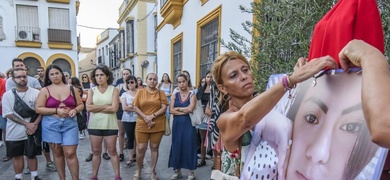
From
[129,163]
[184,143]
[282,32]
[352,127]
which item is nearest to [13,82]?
[129,163]

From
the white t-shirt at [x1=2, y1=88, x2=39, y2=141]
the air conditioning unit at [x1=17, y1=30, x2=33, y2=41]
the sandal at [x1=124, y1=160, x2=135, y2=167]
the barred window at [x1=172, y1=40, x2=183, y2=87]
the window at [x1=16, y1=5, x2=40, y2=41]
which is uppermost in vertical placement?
the window at [x1=16, y1=5, x2=40, y2=41]

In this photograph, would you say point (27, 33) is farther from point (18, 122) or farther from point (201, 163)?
point (201, 163)

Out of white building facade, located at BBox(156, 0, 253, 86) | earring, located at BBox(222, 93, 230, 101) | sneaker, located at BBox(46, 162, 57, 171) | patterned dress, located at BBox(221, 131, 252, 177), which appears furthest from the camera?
white building facade, located at BBox(156, 0, 253, 86)

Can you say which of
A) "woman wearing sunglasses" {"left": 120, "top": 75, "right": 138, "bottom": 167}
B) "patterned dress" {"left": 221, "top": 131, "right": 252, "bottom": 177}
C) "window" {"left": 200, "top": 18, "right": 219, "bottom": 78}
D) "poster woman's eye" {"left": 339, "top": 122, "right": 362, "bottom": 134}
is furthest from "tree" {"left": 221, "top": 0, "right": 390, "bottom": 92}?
"window" {"left": 200, "top": 18, "right": 219, "bottom": 78}

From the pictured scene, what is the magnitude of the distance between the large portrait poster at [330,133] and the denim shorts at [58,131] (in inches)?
131

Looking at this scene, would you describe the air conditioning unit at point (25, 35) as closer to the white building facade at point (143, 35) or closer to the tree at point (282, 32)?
the white building facade at point (143, 35)

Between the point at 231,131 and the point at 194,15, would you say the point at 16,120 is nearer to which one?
the point at 231,131

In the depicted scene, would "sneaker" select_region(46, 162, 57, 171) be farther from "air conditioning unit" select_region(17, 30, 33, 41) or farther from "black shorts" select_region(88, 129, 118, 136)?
"air conditioning unit" select_region(17, 30, 33, 41)

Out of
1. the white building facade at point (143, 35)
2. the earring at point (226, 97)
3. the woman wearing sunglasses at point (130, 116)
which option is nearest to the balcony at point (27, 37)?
the white building facade at point (143, 35)

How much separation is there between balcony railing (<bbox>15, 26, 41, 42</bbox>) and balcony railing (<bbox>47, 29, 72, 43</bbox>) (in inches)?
31.2

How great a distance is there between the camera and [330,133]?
1.03 m

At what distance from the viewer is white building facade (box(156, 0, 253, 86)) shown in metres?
6.12

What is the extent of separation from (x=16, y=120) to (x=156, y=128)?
202 cm

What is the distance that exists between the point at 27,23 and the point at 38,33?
935mm
